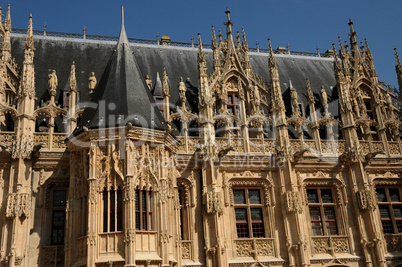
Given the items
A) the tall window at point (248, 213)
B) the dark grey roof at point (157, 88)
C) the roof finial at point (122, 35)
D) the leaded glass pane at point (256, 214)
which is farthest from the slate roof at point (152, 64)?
the leaded glass pane at point (256, 214)

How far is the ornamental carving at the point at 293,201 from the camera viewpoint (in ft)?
65.7

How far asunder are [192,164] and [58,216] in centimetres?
597

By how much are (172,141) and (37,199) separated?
5850mm

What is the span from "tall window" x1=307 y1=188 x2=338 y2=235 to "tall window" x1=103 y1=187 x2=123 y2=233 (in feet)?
29.6

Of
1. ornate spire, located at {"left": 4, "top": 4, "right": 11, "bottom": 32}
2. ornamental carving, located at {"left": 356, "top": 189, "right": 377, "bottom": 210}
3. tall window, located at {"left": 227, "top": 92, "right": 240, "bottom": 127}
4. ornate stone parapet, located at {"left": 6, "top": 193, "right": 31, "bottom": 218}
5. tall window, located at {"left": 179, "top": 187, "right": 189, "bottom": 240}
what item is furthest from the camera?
tall window, located at {"left": 227, "top": 92, "right": 240, "bottom": 127}

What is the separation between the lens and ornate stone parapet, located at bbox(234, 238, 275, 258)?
19.6 m

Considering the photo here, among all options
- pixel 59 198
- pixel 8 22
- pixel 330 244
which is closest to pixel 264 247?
pixel 330 244

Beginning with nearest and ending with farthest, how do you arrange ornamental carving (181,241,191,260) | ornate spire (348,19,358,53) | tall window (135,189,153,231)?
tall window (135,189,153,231) < ornamental carving (181,241,191,260) < ornate spire (348,19,358,53)

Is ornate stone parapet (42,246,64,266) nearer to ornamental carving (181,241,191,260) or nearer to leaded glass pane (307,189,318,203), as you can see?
ornamental carving (181,241,191,260)

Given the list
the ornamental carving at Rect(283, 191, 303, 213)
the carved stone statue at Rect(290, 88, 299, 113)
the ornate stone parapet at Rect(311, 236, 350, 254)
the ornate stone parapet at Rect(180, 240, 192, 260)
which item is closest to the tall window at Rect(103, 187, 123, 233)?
the ornate stone parapet at Rect(180, 240, 192, 260)

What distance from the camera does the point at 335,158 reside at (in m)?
22.1

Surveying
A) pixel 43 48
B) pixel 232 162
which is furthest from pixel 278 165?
pixel 43 48

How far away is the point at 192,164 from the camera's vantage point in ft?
67.3

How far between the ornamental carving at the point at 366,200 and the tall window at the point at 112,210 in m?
10.9
